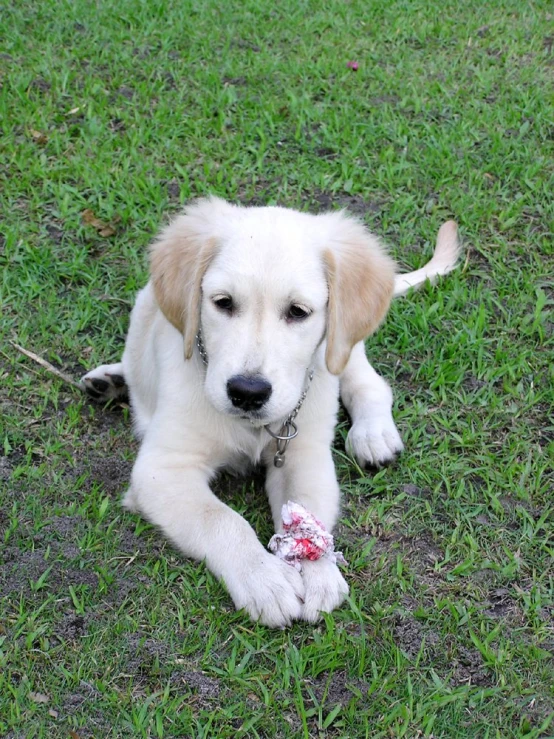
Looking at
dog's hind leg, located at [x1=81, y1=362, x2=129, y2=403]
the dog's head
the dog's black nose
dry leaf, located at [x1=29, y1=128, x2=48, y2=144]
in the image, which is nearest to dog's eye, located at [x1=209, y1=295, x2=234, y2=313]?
the dog's head

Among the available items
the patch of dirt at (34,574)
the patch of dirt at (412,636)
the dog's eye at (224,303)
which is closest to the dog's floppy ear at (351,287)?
the dog's eye at (224,303)

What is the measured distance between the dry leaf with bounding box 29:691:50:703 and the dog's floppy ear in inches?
59.0

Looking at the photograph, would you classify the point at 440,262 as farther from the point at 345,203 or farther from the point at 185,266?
the point at 185,266

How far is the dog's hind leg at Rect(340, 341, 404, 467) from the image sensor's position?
→ 3758mm

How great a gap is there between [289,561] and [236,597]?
0.76ft

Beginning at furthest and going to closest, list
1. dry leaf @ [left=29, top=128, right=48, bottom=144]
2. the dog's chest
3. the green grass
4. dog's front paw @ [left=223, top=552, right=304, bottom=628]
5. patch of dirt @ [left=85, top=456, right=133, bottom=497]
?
dry leaf @ [left=29, top=128, right=48, bottom=144]
patch of dirt @ [left=85, top=456, right=133, bottom=497]
the dog's chest
dog's front paw @ [left=223, top=552, right=304, bottom=628]
the green grass

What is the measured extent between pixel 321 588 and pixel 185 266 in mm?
1287

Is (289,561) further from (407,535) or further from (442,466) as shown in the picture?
(442,466)

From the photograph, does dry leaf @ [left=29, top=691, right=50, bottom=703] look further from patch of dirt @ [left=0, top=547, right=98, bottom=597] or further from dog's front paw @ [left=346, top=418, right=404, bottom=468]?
dog's front paw @ [left=346, top=418, right=404, bottom=468]

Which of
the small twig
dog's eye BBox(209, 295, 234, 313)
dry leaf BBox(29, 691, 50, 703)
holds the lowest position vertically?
the small twig

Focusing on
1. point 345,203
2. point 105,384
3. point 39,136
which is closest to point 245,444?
point 105,384

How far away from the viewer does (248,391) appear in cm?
295

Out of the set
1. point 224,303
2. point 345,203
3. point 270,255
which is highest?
point 270,255

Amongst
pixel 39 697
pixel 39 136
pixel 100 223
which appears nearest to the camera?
pixel 39 697
